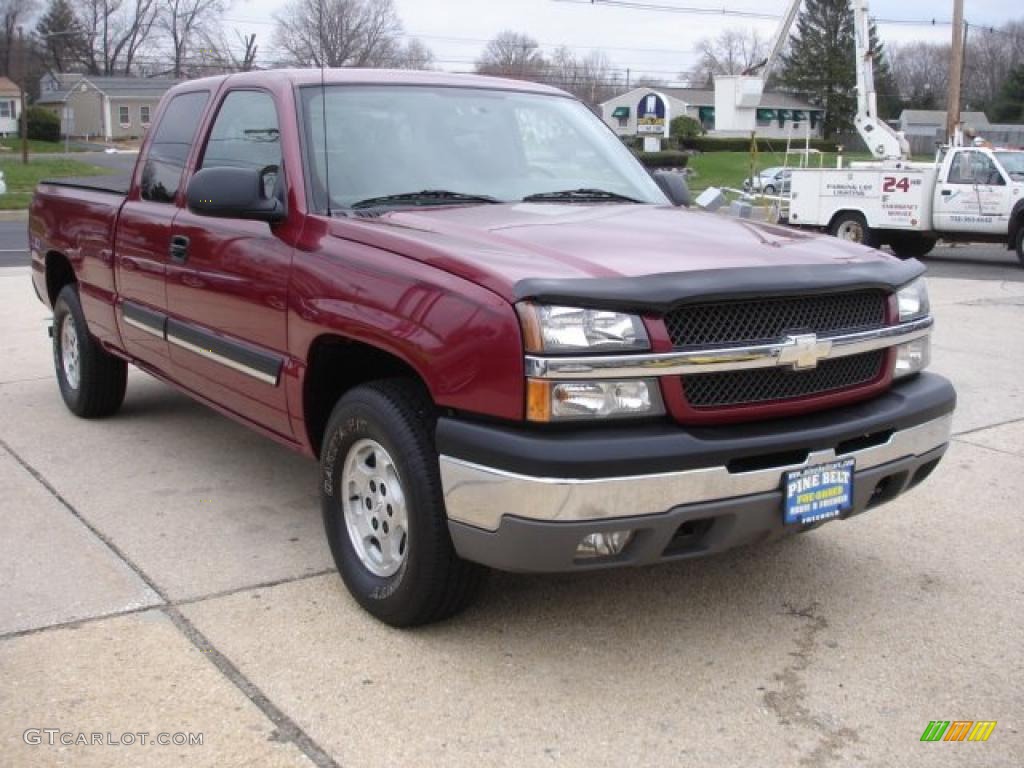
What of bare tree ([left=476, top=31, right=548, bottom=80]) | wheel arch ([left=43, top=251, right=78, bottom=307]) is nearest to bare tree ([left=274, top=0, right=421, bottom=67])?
bare tree ([left=476, top=31, right=548, bottom=80])

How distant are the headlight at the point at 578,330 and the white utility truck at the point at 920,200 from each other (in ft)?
49.7

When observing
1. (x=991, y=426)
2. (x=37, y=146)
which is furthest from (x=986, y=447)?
(x=37, y=146)

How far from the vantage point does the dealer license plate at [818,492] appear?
3.31 m

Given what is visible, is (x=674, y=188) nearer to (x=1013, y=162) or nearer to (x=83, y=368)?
(x=83, y=368)

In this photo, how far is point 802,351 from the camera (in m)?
3.33

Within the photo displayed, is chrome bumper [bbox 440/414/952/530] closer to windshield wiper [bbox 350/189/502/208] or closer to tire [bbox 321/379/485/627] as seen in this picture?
tire [bbox 321/379/485/627]

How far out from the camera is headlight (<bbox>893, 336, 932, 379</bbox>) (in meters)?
3.82

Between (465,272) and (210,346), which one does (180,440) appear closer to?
(210,346)

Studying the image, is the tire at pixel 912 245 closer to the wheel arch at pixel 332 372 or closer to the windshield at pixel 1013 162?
the windshield at pixel 1013 162

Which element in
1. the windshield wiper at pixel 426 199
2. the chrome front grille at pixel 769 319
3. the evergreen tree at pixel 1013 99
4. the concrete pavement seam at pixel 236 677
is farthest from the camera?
the evergreen tree at pixel 1013 99

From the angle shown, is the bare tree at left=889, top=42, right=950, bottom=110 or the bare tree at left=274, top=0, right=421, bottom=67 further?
the bare tree at left=889, top=42, right=950, bottom=110

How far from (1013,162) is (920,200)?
1.58m

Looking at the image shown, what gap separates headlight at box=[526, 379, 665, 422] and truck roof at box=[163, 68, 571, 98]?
6.87 feet

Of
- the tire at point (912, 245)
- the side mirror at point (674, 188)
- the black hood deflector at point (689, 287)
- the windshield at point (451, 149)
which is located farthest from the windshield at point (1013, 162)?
the black hood deflector at point (689, 287)
